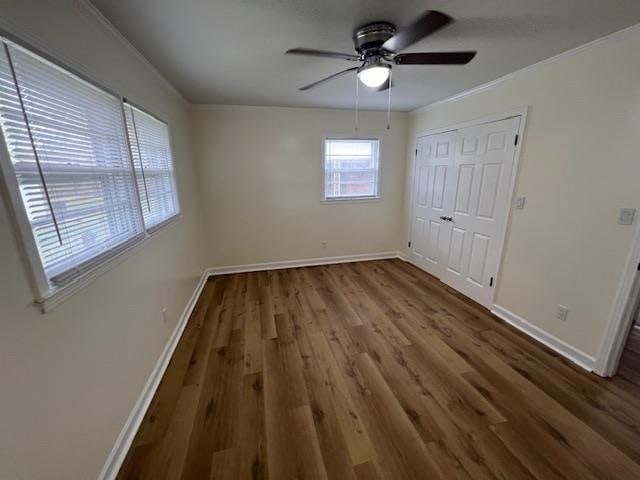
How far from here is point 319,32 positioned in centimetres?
A: 166

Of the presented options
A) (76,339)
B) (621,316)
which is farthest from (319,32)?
(621,316)

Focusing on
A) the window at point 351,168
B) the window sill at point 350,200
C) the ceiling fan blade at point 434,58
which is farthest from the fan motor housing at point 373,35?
the window sill at point 350,200

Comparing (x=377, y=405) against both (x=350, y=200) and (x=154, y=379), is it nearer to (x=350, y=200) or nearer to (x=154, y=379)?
(x=154, y=379)

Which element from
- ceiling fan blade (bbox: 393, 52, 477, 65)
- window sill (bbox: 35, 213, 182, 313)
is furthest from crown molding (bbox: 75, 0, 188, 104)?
ceiling fan blade (bbox: 393, 52, 477, 65)

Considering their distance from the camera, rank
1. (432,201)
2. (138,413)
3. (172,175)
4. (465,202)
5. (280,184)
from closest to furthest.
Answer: (138,413), (172,175), (465,202), (432,201), (280,184)

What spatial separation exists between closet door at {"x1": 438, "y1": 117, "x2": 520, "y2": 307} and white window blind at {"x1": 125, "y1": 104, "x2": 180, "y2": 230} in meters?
3.27

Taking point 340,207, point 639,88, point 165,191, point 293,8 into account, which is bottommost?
point 340,207

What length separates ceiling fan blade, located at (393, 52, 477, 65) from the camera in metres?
1.56

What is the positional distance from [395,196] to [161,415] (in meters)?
4.03

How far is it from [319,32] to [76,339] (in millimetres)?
2174

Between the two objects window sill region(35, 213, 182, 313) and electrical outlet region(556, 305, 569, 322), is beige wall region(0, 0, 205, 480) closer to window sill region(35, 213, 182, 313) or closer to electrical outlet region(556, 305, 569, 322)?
window sill region(35, 213, 182, 313)

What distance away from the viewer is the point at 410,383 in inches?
73.2

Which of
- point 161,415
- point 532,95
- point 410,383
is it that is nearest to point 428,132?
point 532,95

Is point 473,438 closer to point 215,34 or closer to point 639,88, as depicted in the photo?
point 639,88
